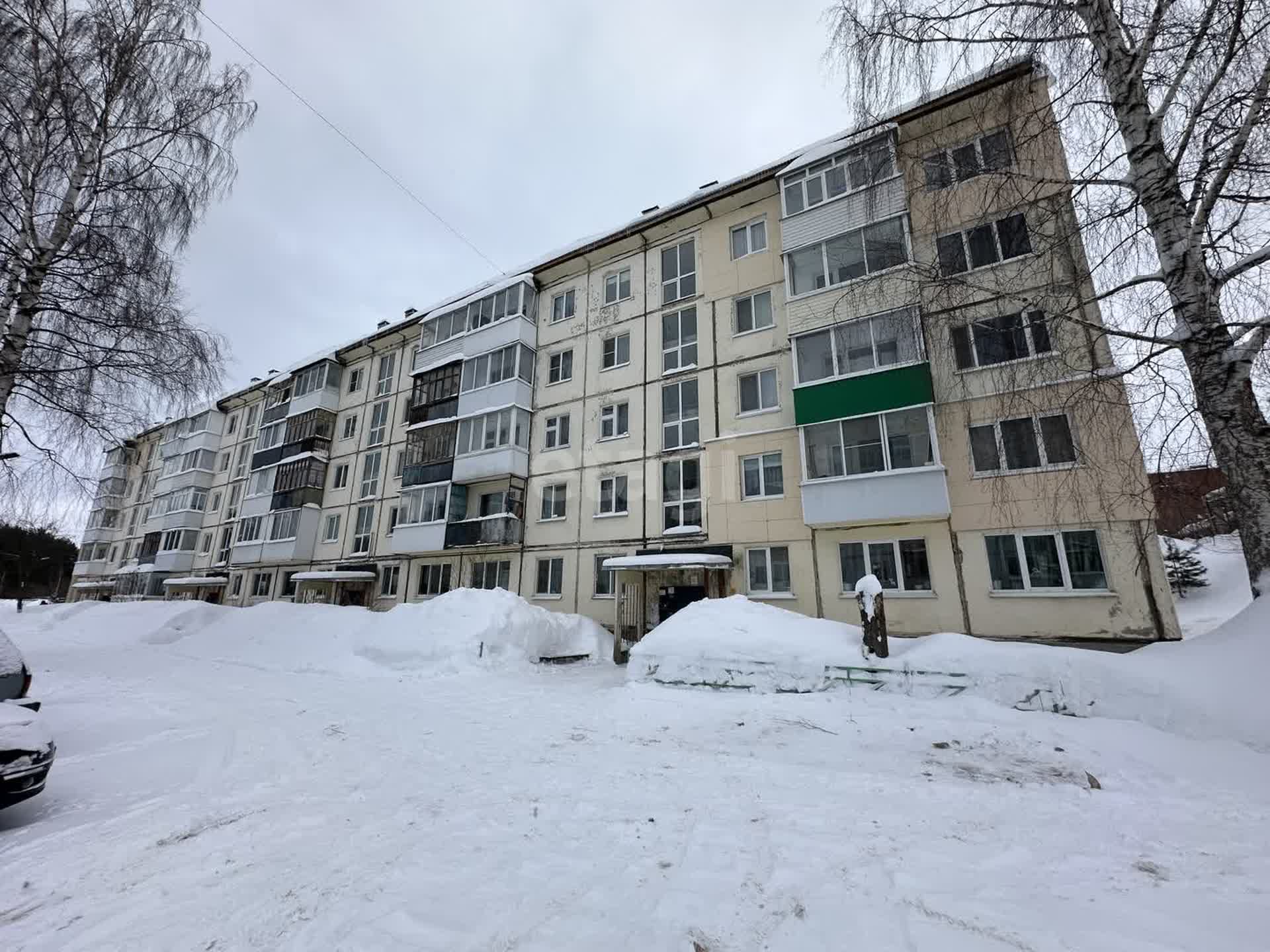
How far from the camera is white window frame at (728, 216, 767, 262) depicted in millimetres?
18812

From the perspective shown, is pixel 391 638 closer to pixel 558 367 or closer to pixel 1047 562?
pixel 558 367

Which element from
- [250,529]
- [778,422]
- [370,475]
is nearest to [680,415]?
[778,422]

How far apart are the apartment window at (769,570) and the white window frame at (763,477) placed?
1.62 metres

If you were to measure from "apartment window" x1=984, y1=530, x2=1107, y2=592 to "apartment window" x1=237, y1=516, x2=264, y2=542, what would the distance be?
35621 mm

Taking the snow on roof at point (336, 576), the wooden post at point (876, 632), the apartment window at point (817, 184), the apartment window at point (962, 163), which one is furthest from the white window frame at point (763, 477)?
the snow on roof at point (336, 576)

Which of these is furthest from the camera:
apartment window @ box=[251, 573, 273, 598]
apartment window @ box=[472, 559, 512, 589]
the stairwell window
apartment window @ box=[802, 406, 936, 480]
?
apartment window @ box=[251, 573, 273, 598]

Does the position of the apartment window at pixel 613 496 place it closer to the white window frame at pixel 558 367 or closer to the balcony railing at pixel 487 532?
the balcony railing at pixel 487 532

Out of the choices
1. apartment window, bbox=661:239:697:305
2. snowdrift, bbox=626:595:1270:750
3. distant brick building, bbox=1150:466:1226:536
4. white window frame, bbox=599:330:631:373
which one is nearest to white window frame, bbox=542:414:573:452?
white window frame, bbox=599:330:631:373

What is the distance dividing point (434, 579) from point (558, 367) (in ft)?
37.2

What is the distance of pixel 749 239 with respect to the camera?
19.1 meters

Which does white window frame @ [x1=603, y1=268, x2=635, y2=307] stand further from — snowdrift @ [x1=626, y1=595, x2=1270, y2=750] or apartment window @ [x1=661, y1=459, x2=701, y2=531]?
snowdrift @ [x1=626, y1=595, x2=1270, y2=750]

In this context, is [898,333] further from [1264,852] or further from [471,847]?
[471,847]

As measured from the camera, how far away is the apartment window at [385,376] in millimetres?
28891

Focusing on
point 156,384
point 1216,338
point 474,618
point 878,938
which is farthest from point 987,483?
point 156,384
